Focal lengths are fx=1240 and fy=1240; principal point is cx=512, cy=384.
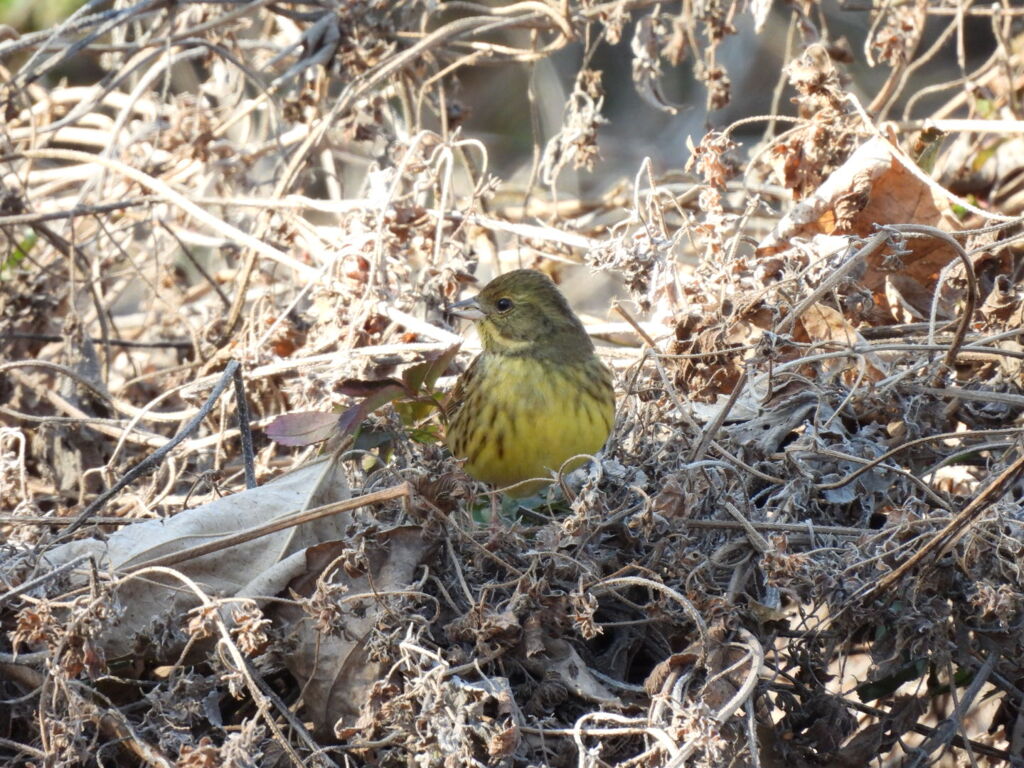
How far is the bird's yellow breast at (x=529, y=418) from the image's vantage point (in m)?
3.17

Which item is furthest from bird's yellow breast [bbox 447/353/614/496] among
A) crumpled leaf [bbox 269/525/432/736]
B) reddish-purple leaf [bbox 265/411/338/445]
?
crumpled leaf [bbox 269/525/432/736]

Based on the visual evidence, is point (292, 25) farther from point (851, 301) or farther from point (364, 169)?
point (851, 301)

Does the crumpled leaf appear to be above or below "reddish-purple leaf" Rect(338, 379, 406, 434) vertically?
below

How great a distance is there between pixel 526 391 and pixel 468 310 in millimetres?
331

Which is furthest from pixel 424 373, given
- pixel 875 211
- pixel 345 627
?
pixel 875 211

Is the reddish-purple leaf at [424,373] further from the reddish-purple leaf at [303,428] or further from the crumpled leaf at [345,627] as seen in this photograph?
the crumpled leaf at [345,627]

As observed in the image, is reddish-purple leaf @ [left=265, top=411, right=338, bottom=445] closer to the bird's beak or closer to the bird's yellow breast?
the bird's yellow breast

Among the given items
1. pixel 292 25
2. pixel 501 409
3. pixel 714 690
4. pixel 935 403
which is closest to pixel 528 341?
pixel 501 409

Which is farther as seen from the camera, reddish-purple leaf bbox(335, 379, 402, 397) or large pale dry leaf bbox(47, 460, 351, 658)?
reddish-purple leaf bbox(335, 379, 402, 397)

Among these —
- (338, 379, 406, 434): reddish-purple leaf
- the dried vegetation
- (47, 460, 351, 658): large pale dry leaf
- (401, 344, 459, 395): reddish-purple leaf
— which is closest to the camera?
the dried vegetation

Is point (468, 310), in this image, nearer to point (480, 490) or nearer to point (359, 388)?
point (480, 490)

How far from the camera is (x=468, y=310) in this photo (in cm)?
345

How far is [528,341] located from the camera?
3.41 m

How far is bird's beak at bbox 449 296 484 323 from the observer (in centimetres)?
344
